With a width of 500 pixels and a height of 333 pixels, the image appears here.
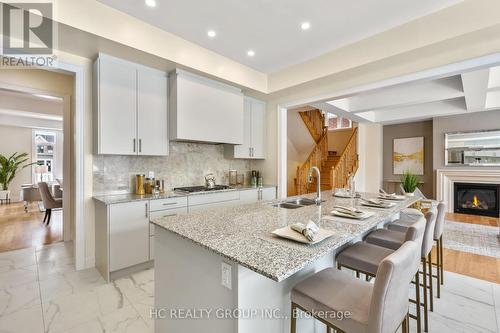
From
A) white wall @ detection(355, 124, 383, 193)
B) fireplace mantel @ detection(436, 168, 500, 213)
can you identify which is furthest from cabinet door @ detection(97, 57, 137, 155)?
fireplace mantel @ detection(436, 168, 500, 213)

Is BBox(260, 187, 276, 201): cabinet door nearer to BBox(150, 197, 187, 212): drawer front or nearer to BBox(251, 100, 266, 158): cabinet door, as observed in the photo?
BBox(251, 100, 266, 158): cabinet door

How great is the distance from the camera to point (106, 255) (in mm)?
2594

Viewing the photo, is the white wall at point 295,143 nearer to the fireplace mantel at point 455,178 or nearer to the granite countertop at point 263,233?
the fireplace mantel at point 455,178

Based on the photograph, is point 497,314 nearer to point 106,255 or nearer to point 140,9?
point 106,255

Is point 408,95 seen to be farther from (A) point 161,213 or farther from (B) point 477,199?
(A) point 161,213

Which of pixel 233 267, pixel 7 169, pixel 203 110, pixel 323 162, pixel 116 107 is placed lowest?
pixel 233 267

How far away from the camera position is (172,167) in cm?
372

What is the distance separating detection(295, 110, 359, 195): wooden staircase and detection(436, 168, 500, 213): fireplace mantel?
2099 mm

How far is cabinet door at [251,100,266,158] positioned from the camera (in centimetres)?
450

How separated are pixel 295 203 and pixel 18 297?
114 inches

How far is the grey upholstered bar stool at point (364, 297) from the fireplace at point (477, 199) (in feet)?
22.2

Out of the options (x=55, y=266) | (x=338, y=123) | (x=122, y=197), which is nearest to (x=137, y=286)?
(x=122, y=197)

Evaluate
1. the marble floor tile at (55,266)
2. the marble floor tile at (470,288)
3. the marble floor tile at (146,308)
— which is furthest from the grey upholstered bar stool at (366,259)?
the marble floor tile at (55,266)

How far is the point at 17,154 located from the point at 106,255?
7802 millimetres
